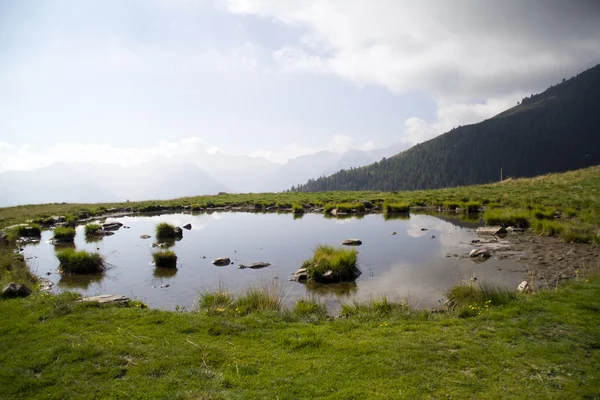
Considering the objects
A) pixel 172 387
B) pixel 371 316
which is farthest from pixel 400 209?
pixel 172 387

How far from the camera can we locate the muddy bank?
15.2 meters

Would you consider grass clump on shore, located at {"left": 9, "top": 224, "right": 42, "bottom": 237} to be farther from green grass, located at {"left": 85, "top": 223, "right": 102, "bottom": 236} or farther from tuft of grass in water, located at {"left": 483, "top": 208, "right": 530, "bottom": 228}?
tuft of grass in water, located at {"left": 483, "top": 208, "right": 530, "bottom": 228}

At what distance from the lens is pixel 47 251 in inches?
1001

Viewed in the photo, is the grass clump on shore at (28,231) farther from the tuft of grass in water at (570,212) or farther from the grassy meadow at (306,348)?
the tuft of grass in water at (570,212)

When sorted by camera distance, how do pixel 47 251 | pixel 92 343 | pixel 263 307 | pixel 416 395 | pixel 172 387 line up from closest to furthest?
1. pixel 416 395
2. pixel 172 387
3. pixel 92 343
4. pixel 263 307
5. pixel 47 251

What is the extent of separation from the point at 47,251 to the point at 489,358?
2804 cm

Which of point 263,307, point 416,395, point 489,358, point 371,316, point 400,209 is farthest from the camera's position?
point 400,209

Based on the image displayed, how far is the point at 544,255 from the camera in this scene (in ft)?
61.8

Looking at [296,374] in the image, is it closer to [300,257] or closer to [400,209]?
[300,257]

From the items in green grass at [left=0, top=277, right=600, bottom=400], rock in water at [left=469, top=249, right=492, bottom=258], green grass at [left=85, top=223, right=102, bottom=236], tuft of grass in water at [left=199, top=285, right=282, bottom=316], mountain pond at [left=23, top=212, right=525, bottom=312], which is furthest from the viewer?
green grass at [left=85, top=223, right=102, bottom=236]

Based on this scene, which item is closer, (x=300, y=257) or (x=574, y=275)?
(x=574, y=275)

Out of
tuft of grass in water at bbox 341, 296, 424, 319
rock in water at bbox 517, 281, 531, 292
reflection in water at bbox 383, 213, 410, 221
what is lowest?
rock in water at bbox 517, 281, 531, 292

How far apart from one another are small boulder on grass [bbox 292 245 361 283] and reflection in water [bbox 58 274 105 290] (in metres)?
10.1

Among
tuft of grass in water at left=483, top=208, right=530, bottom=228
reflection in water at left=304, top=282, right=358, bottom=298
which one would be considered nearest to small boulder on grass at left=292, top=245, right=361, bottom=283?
reflection in water at left=304, top=282, right=358, bottom=298
